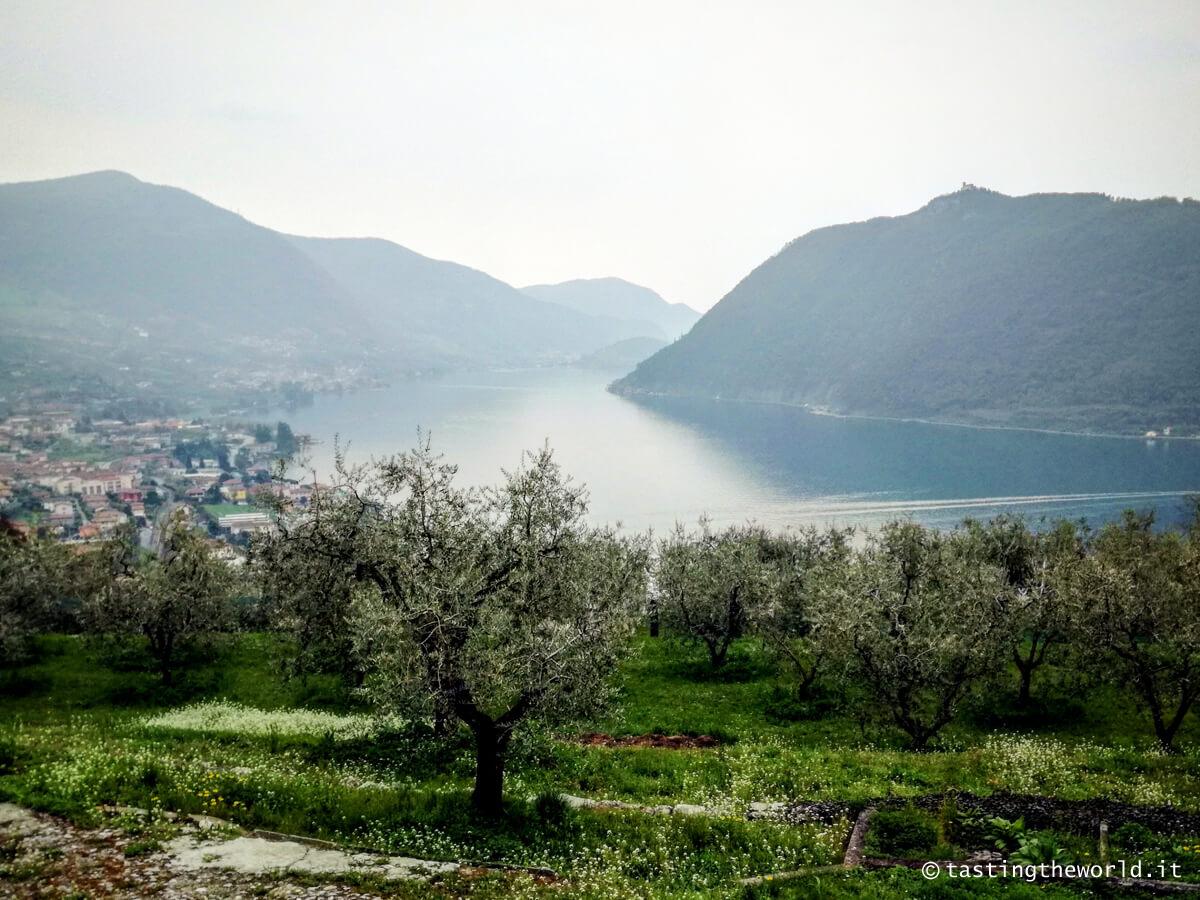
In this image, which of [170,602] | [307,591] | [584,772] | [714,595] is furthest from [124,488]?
[584,772]

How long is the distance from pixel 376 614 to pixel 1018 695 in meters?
30.6

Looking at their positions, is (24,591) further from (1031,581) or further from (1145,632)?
(1145,632)

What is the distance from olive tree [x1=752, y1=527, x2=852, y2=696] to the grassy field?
9.89 ft

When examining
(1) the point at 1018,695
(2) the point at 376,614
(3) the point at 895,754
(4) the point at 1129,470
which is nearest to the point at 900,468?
(4) the point at 1129,470

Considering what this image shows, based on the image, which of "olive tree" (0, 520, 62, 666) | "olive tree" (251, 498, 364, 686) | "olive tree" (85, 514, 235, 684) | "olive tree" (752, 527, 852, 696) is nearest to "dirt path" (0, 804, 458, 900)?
"olive tree" (251, 498, 364, 686)

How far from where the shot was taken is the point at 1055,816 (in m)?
16.8

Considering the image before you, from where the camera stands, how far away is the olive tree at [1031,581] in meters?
30.1

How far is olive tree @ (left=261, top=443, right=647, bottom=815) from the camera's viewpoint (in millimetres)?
15906

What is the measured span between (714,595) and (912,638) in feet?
56.1

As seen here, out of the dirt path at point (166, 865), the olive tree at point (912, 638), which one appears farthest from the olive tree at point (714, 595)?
the dirt path at point (166, 865)

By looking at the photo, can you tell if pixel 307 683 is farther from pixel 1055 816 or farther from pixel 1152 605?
pixel 1152 605

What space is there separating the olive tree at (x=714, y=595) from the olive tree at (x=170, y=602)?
83.2ft

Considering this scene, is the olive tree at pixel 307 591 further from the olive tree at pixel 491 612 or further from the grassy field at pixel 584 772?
the olive tree at pixel 491 612

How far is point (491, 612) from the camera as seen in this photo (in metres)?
16.6
